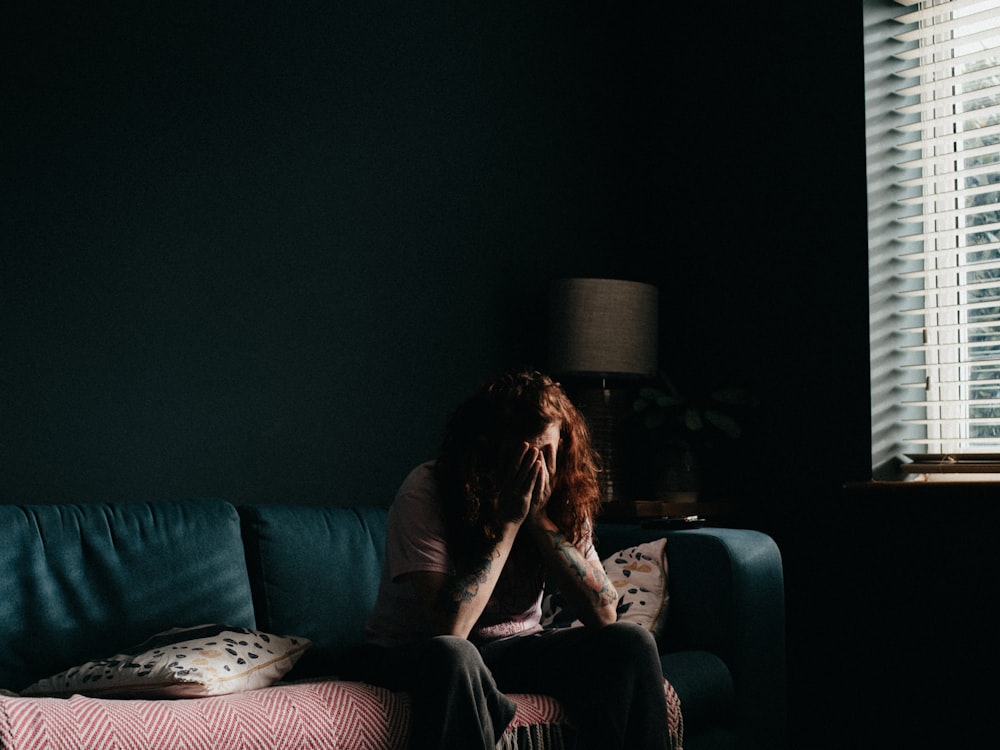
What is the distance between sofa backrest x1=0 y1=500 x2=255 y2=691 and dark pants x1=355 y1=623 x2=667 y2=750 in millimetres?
494

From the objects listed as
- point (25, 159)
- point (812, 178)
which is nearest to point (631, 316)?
point (812, 178)

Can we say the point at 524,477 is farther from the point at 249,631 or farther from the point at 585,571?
the point at 249,631

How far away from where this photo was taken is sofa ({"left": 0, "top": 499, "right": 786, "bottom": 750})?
1707 mm

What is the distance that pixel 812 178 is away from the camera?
3.29 m

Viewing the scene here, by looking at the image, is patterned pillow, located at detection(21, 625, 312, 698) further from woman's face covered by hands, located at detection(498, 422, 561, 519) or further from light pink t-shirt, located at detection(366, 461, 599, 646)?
woman's face covered by hands, located at detection(498, 422, 561, 519)

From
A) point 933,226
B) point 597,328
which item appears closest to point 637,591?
point 597,328

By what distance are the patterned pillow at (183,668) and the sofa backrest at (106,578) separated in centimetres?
10

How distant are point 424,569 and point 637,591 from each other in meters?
0.72

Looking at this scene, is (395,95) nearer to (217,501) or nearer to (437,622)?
(217,501)

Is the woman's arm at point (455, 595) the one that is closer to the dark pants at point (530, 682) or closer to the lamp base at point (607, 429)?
the dark pants at point (530, 682)

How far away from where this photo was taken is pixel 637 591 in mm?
2477

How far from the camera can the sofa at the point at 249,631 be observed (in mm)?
1707

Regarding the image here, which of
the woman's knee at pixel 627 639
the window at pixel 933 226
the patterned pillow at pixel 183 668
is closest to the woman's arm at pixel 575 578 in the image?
the woman's knee at pixel 627 639

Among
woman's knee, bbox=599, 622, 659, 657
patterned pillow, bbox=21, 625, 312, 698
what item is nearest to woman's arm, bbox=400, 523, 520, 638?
woman's knee, bbox=599, 622, 659, 657
